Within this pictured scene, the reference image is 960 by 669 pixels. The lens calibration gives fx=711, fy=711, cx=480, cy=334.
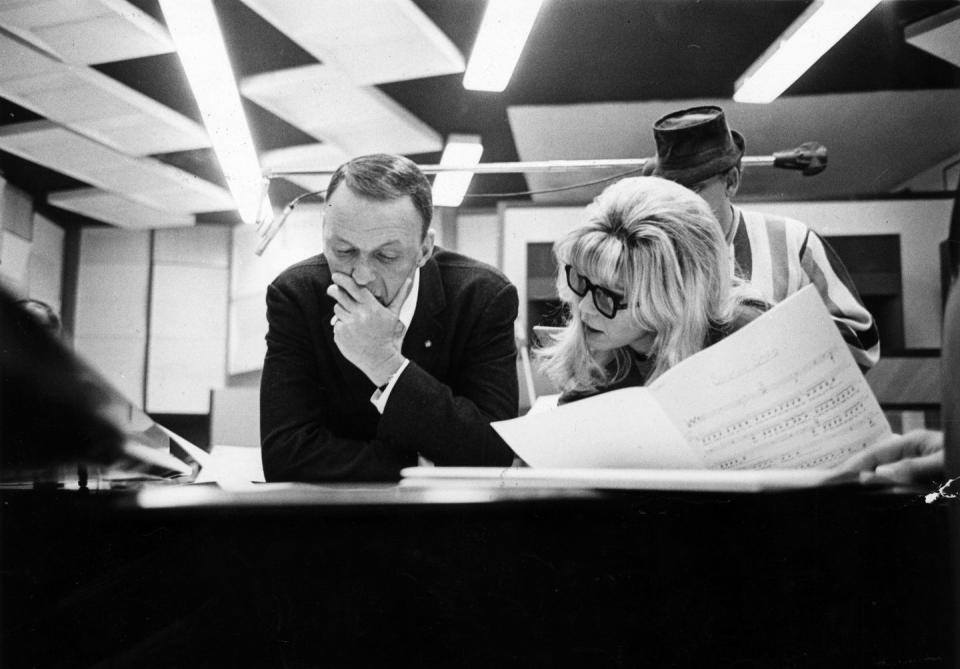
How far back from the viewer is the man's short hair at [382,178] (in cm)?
109

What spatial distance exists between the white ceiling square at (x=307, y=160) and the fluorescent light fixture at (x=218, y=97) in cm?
3

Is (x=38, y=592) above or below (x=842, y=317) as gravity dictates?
below

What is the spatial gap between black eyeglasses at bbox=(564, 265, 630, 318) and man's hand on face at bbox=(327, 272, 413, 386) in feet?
0.86

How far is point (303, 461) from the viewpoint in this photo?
0.95m

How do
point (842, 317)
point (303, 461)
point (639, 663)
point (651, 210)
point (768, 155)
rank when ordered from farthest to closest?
point (768, 155), point (842, 317), point (651, 210), point (303, 461), point (639, 663)

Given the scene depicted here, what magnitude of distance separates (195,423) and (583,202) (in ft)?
2.39

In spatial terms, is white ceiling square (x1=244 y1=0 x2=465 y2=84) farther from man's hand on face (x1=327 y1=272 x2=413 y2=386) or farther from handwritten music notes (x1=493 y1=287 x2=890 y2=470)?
handwritten music notes (x1=493 y1=287 x2=890 y2=470)

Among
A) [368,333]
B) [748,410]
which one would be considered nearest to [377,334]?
[368,333]

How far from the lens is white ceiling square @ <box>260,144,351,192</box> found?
1122 mm

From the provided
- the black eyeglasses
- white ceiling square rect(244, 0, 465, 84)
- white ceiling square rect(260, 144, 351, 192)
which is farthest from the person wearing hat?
white ceiling square rect(260, 144, 351, 192)

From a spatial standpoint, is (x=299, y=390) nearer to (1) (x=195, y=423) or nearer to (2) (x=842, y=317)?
(1) (x=195, y=423)

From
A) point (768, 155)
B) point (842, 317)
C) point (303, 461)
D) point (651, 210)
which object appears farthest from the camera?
point (768, 155)

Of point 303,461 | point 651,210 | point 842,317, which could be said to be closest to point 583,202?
point 651,210

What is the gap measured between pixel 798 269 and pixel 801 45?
14.1 inches
